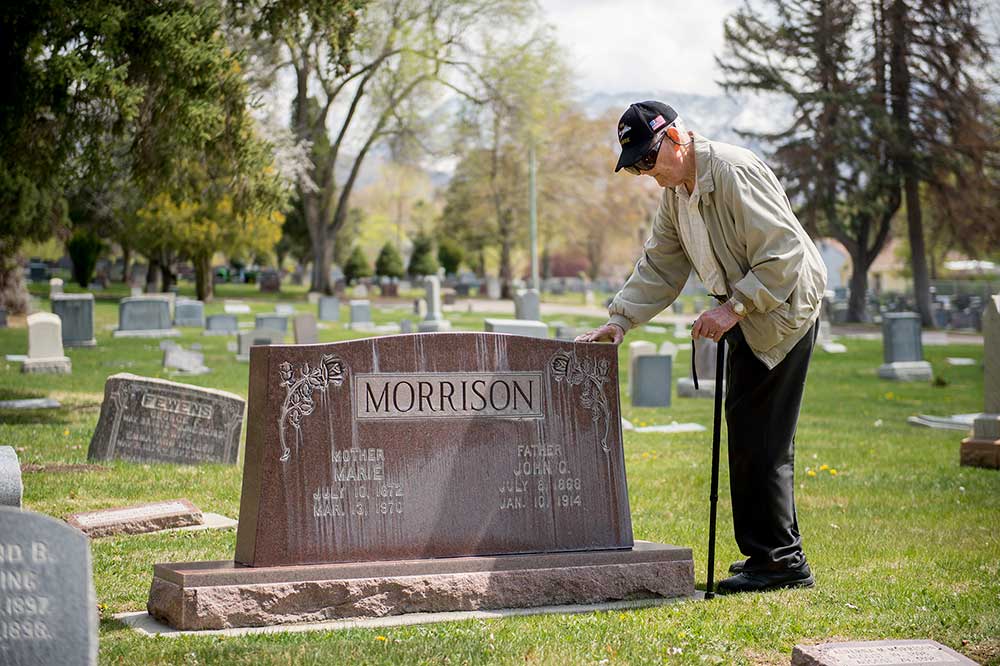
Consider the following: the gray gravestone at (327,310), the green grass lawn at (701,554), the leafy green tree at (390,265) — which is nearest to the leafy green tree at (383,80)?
the gray gravestone at (327,310)

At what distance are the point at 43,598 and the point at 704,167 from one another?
11.8 feet

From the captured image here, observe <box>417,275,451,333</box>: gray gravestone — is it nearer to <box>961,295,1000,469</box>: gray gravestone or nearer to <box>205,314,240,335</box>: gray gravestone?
<box>205,314,240,335</box>: gray gravestone

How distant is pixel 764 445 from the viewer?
19.2 feet

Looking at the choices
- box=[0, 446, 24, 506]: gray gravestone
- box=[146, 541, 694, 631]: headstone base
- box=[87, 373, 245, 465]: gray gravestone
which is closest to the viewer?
box=[0, 446, 24, 506]: gray gravestone

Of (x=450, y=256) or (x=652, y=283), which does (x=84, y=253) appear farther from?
(x=652, y=283)

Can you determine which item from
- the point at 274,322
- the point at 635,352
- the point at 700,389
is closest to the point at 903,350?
the point at 700,389

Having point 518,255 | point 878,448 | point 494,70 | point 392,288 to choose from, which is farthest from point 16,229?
point 518,255

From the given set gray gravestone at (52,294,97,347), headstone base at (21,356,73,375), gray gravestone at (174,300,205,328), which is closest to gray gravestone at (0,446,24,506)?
headstone base at (21,356,73,375)

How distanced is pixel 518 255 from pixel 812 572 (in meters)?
101

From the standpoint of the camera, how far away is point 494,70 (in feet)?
150

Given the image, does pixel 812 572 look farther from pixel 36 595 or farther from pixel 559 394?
pixel 36 595

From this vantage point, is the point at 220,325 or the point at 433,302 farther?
the point at 433,302

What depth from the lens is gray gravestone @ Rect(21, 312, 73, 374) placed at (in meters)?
20.5

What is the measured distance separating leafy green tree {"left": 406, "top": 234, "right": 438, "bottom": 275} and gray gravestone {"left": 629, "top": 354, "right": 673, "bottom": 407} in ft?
174
